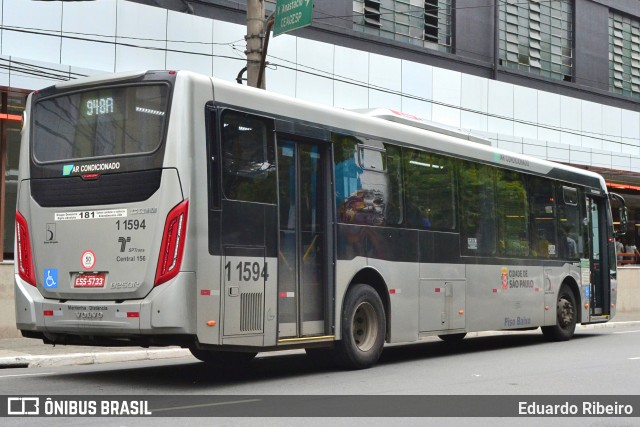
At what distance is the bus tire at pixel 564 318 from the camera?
18297 millimetres

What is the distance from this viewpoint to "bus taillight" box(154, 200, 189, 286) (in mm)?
10086

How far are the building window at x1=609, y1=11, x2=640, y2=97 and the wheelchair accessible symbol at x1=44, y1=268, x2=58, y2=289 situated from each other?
94.8ft

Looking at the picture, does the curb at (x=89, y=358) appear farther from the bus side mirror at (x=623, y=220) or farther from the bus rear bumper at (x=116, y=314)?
the bus side mirror at (x=623, y=220)

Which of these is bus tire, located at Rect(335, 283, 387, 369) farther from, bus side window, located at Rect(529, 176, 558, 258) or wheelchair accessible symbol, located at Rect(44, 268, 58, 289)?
bus side window, located at Rect(529, 176, 558, 258)

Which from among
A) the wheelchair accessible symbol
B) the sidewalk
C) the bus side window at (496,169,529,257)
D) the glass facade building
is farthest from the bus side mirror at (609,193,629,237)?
the wheelchair accessible symbol

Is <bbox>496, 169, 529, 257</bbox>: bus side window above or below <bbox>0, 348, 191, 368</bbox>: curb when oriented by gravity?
above

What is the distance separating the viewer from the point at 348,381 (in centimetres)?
1148

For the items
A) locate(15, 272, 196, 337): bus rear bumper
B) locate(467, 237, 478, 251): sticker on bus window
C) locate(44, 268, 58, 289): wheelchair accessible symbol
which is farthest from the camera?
locate(467, 237, 478, 251): sticker on bus window

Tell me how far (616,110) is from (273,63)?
1633 centimetres

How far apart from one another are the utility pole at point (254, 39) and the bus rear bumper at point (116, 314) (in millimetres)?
5844

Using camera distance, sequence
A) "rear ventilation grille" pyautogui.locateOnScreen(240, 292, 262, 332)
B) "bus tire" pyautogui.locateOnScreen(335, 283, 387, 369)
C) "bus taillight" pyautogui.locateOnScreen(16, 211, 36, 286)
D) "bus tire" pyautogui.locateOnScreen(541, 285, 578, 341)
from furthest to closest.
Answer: "bus tire" pyautogui.locateOnScreen(541, 285, 578, 341) < "bus tire" pyautogui.locateOnScreen(335, 283, 387, 369) < "bus taillight" pyautogui.locateOnScreen(16, 211, 36, 286) < "rear ventilation grille" pyautogui.locateOnScreen(240, 292, 262, 332)

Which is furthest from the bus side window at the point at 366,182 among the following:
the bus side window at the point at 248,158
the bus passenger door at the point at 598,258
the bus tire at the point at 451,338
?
the bus passenger door at the point at 598,258

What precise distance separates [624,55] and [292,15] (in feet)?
80.6

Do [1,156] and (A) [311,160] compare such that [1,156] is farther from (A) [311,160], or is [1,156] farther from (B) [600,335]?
(B) [600,335]
